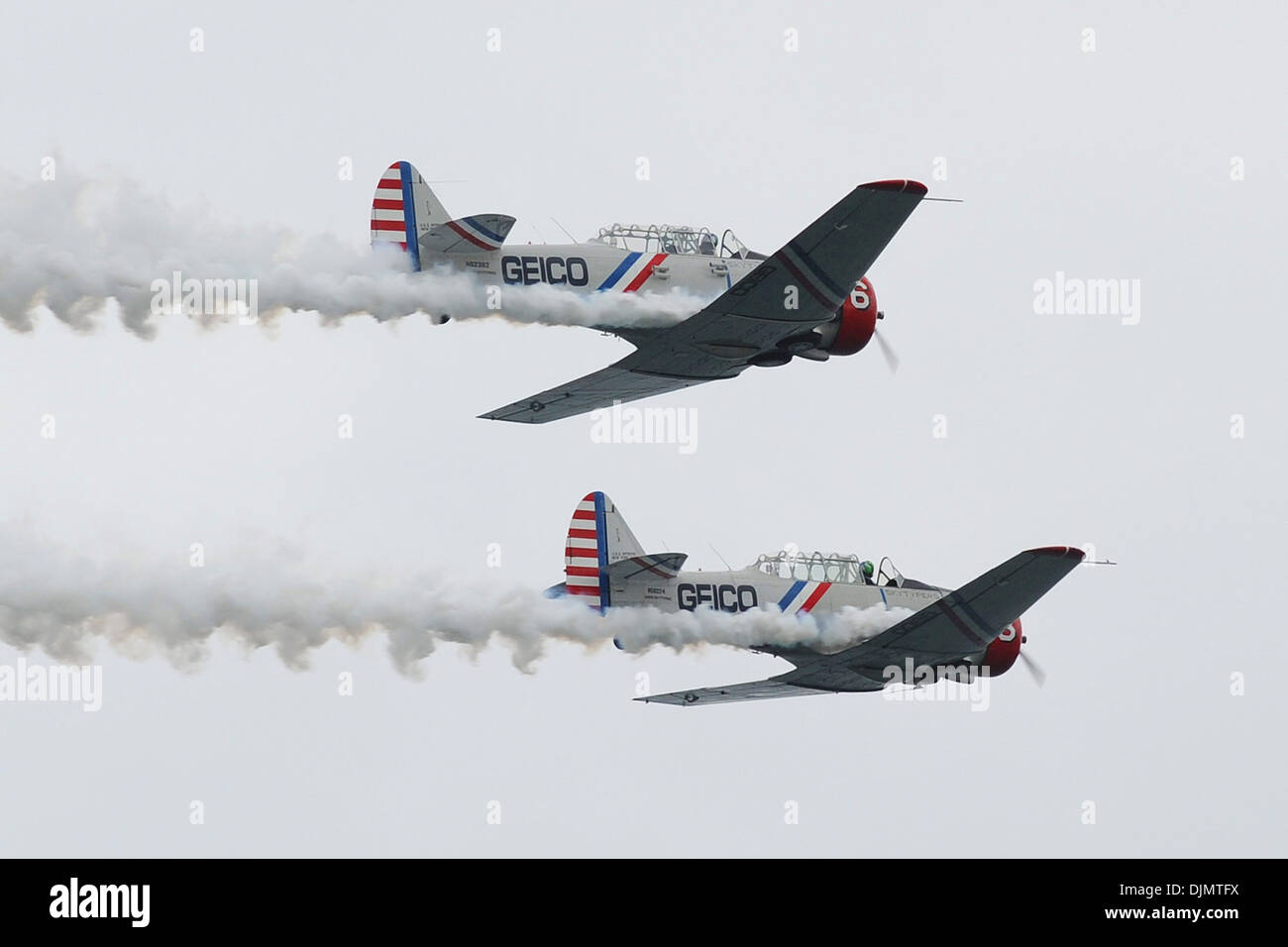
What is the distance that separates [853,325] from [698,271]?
7.67ft

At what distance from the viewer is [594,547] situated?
141 ft

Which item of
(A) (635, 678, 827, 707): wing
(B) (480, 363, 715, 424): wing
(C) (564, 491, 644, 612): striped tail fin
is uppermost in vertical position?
(B) (480, 363, 715, 424): wing

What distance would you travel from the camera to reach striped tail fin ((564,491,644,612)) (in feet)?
137

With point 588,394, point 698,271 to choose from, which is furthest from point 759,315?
point 588,394

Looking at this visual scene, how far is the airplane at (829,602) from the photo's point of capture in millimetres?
40250

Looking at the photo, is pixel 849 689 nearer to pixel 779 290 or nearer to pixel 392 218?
pixel 779 290

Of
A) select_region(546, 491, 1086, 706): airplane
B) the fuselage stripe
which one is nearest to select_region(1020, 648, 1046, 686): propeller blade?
select_region(546, 491, 1086, 706): airplane

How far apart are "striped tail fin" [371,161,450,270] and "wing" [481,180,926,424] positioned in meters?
3.20

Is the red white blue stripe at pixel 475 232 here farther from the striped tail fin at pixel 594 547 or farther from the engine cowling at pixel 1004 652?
the engine cowling at pixel 1004 652

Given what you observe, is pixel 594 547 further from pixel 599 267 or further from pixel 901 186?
pixel 901 186

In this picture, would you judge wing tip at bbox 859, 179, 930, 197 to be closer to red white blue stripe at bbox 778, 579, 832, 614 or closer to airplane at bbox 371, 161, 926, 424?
airplane at bbox 371, 161, 926, 424
